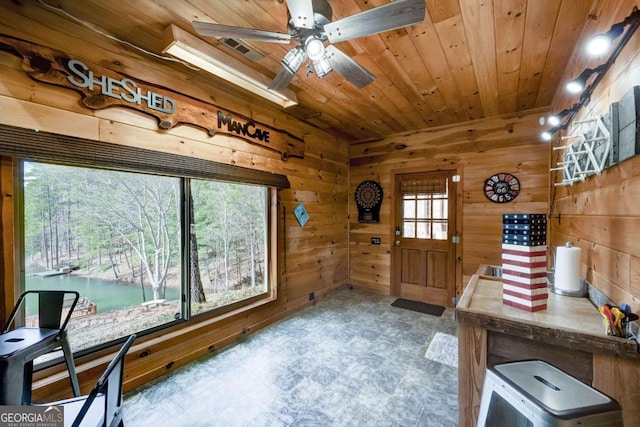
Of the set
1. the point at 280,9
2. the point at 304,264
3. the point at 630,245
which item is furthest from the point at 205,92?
the point at 630,245

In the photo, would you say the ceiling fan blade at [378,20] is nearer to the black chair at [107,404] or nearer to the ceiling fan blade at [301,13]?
the ceiling fan blade at [301,13]

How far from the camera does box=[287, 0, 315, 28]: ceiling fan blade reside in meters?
1.30

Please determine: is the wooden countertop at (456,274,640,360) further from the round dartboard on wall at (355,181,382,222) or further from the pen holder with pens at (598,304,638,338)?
the round dartboard on wall at (355,181,382,222)

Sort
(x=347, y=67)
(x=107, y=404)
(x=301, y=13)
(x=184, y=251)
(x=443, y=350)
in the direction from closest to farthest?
(x=107, y=404), (x=301, y=13), (x=347, y=67), (x=184, y=251), (x=443, y=350)

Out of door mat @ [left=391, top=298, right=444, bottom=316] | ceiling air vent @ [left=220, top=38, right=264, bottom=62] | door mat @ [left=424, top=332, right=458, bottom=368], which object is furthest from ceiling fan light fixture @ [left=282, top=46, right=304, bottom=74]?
door mat @ [left=391, top=298, right=444, bottom=316]

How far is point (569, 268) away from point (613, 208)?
0.48 m

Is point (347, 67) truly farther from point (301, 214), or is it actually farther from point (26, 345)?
point (26, 345)

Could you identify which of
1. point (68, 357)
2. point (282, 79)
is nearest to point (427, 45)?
point (282, 79)

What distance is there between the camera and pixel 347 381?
212 cm

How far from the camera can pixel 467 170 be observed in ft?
12.1

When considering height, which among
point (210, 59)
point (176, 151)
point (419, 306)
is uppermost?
point (210, 59)

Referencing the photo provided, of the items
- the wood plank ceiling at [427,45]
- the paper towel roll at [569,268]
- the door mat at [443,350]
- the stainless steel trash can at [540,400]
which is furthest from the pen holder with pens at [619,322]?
the wood plank ceiling at [427,45]

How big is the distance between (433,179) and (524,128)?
1.23 metres

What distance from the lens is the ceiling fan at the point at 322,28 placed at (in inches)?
49.7
